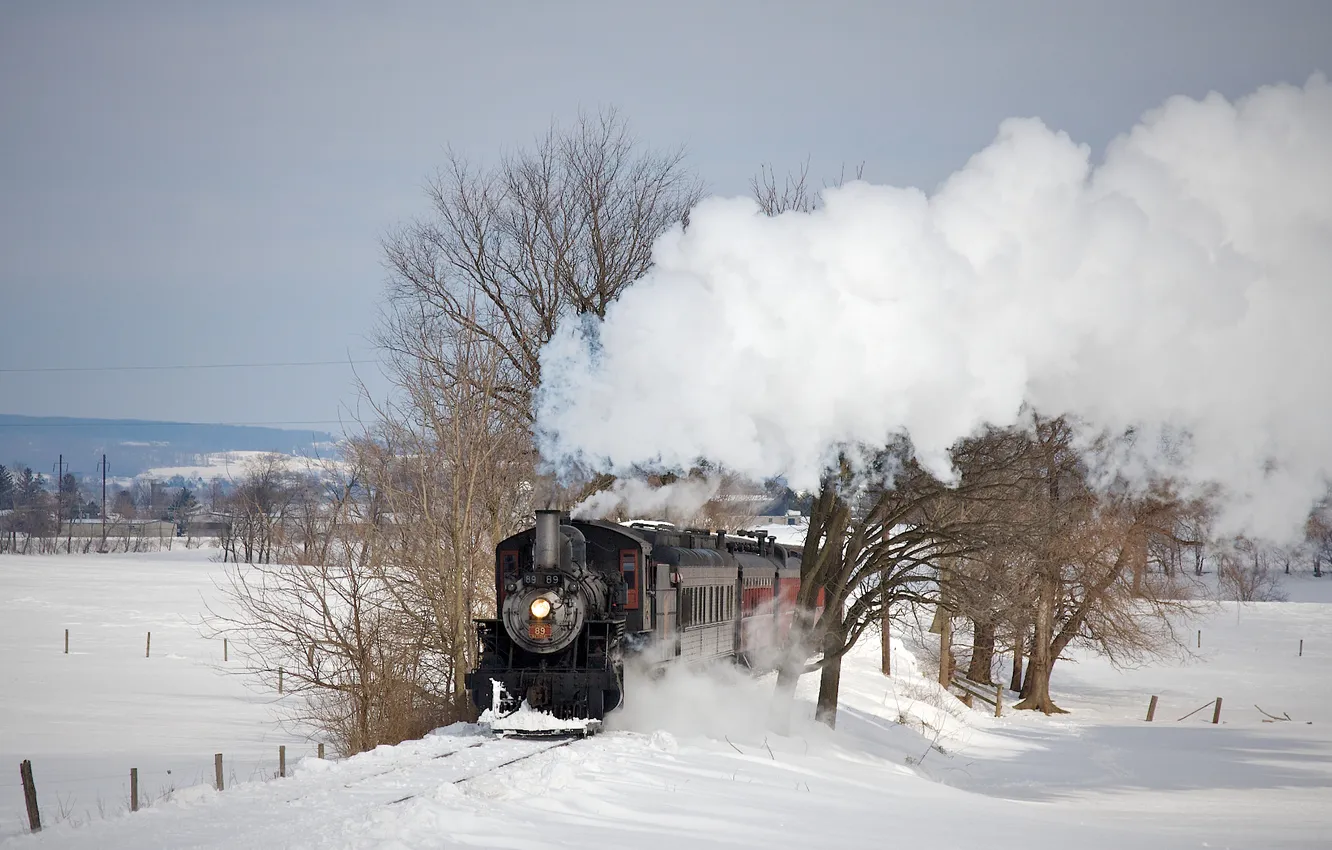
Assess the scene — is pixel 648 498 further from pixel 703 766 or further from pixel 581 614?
pixel 703 766

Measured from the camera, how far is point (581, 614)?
15.6 meters

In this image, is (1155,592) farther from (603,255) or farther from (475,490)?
(475,490)

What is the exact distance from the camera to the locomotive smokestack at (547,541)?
15.7m

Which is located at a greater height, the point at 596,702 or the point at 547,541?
the point at 547,541

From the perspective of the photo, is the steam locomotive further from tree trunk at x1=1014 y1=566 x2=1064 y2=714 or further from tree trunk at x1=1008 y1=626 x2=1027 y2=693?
tree trunk at x1=1014 y1=566 x2=1064 y2=714

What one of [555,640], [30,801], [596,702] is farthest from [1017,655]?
[30,801]

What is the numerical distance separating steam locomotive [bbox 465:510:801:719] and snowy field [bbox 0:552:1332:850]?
86 cm

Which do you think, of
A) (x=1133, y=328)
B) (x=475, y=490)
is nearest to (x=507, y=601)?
(x=475, y=490)

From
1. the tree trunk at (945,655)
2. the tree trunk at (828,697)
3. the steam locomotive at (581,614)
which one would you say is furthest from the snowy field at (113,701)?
the tree trunk at (945,655)

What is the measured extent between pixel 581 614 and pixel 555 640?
504 millimetres

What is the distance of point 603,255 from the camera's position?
2933cm

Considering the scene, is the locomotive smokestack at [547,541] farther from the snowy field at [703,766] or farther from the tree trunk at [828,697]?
the tree trunk at [828,697]

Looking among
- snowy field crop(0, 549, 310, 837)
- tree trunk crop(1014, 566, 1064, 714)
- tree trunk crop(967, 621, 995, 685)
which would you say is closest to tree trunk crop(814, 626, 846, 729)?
snowy field crop(0, 549, 310, 837)

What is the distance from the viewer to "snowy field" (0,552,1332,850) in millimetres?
9984
